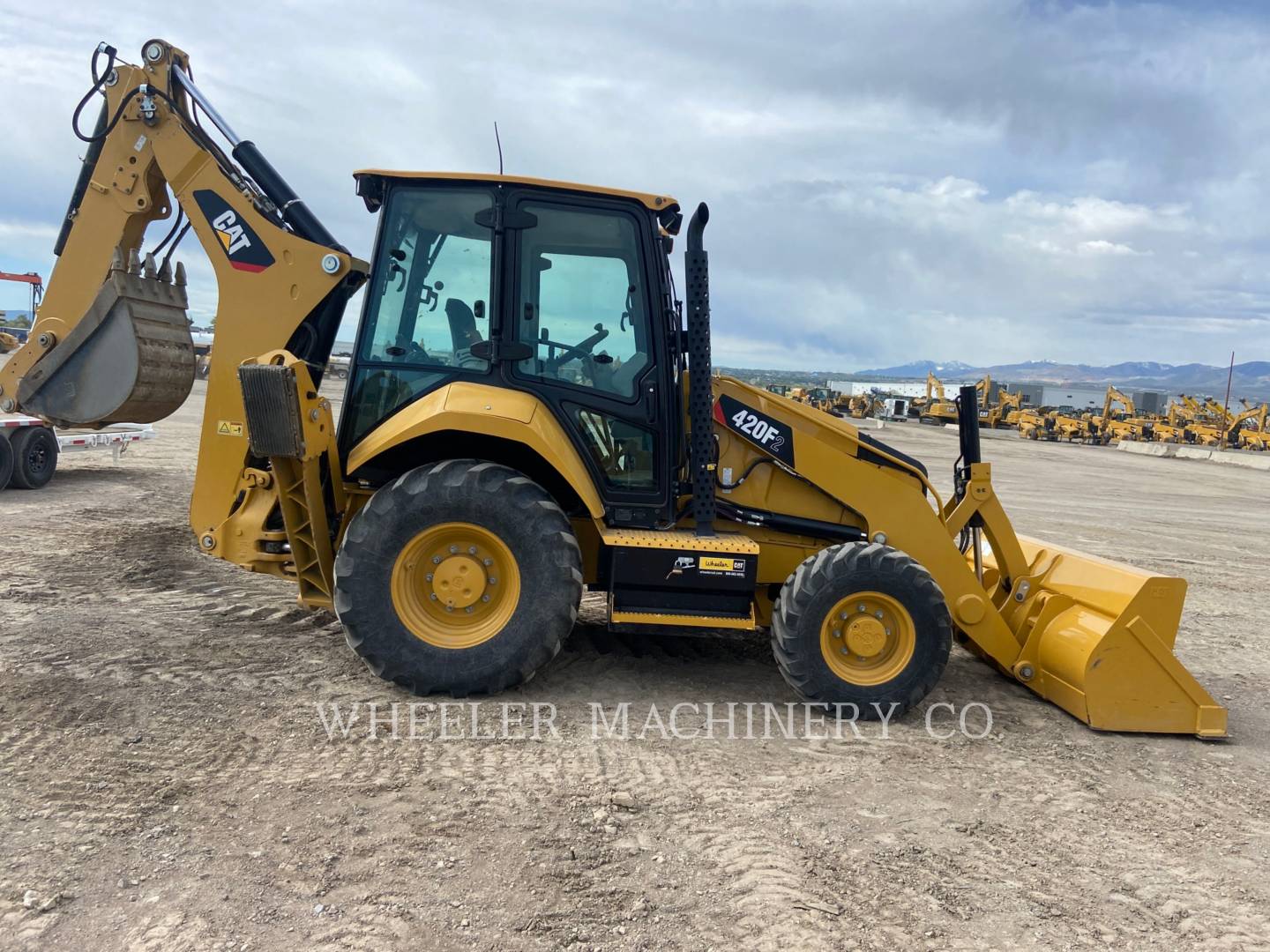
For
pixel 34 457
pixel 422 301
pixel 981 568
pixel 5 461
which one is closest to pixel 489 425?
pixel 422 301

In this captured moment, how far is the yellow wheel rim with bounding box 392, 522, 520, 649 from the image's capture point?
175 inches

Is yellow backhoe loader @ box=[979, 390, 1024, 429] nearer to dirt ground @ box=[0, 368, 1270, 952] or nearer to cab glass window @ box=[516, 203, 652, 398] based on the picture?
dirt ground @ box=[0, 368, 1270, 952]

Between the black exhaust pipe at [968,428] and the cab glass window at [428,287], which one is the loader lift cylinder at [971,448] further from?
the cab glass window at [428,287]

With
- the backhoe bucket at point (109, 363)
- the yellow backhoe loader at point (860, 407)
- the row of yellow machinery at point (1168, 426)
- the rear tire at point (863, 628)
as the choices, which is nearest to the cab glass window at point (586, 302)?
the rear tire at point (863, 628)

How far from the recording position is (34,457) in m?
10.4

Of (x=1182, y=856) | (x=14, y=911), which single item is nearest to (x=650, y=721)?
(x=1182, y=856)

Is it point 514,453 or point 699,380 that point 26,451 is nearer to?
point 514,453

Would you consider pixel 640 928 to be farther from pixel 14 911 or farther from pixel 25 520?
pixel 25 520

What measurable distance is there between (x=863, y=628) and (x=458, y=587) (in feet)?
6.96

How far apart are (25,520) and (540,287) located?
6629mm

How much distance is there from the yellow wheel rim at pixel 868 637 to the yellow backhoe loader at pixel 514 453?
15 mm

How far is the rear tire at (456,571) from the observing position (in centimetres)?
436

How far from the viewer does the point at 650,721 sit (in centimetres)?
439

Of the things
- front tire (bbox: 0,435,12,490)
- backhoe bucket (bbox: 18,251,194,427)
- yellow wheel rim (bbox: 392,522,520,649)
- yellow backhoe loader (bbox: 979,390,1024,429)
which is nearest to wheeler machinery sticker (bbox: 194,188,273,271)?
backhoe bucket (bbox: 18,251,194,427)
